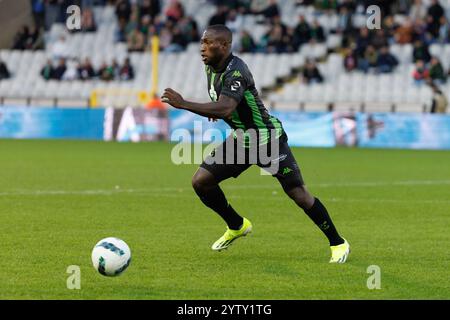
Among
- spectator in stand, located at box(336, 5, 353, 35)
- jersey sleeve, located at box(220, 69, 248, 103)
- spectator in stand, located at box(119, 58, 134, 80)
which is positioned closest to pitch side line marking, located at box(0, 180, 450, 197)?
jersey sleeve, located at box(220, 69, 248, 103)

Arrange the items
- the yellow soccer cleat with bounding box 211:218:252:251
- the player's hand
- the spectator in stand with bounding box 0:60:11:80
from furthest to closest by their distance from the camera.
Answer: the spectator in stand with bounding box 0:60:11:80
the yellow soccer cleat with bounding box 211:218:252:251
the player's hand

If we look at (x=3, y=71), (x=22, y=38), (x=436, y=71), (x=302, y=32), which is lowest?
(x=3, y=71)

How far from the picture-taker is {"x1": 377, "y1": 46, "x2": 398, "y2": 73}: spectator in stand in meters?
35.4

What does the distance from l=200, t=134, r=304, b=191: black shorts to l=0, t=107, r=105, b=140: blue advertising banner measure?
77.0 feet

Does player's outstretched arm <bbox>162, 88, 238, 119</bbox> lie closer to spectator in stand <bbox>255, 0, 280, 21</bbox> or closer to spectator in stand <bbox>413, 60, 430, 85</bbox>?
spectator in stand <bbox>413, 60, 430, 85</bbox>

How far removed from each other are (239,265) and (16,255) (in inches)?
84.4

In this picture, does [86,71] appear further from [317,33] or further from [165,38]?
[317,33]

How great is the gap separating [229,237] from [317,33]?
26.2 m

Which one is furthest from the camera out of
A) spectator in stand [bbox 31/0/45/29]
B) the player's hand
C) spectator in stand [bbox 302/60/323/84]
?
spectator in stand [bbox 31/0/45/29]

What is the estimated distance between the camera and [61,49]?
40.1 metres

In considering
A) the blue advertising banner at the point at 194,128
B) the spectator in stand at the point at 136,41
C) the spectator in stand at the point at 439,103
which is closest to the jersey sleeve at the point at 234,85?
the blue advertising banner at the point at 194,128

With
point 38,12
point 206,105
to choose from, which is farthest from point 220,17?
point 206,105

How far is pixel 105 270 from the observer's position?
910cm
